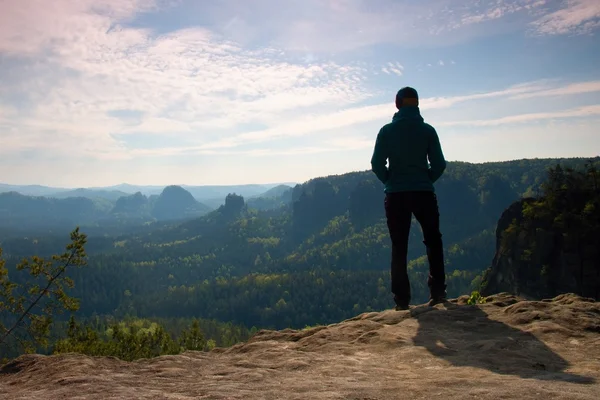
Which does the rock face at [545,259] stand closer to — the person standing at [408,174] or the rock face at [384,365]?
the person standing at [408,174]

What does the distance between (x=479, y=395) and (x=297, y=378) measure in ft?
8.10

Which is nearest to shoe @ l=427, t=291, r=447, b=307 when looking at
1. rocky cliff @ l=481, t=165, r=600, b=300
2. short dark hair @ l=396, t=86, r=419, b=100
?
short dark hair @ l=396, t=86, r=419, b=100

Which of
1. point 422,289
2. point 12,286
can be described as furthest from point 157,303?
point 12,286

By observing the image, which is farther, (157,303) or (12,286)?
(157,303)

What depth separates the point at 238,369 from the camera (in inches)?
253

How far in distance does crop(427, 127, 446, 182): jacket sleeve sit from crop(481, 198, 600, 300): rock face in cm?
4335

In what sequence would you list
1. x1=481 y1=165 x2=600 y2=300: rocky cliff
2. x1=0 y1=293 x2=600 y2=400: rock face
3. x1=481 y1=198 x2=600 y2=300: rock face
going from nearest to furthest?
x1=0 y1=293 x2=600 y2=400: rock face
x1=481 y1=165 x2=600 y2=300: rocky cliff
x1=481 y1=198 x2=600 y2=300: rock face

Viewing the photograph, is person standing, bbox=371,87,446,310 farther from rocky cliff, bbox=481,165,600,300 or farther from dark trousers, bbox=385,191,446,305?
rocky cliff, bbox=481,165,600,300

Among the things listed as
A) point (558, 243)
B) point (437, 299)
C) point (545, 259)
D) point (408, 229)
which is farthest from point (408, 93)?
point (545, 259)

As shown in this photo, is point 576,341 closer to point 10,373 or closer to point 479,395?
point 479,395

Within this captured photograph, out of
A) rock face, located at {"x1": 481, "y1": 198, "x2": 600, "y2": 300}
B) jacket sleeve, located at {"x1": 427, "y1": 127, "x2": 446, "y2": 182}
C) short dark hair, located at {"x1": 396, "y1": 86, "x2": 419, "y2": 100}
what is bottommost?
rock face, located at {"x1": 481, "y1": 198, "x2": 600, "y2": 300}

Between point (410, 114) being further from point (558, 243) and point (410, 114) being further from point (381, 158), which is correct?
point (558, 243)

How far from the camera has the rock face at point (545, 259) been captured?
44.6 meters

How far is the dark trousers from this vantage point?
971cm
